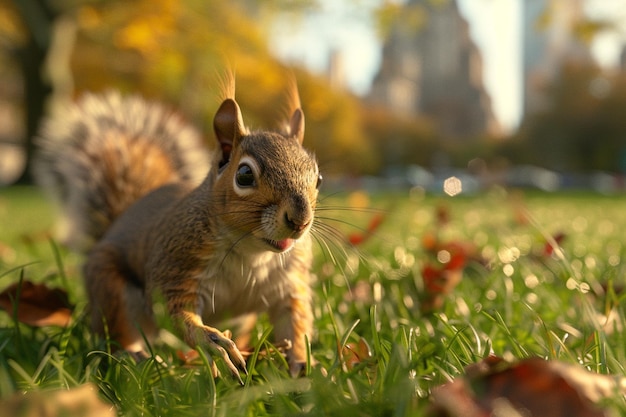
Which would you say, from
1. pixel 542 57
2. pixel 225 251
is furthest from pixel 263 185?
pixel 542 57

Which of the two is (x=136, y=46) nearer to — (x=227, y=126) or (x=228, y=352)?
(x=227, y=126)

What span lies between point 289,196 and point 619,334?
2.86 feet

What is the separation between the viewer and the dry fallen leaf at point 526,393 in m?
0.81

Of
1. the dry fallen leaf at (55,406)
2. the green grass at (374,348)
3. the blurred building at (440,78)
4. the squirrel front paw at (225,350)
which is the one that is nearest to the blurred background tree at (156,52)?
the green grass at (374,348)

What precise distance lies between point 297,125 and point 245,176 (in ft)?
0.97

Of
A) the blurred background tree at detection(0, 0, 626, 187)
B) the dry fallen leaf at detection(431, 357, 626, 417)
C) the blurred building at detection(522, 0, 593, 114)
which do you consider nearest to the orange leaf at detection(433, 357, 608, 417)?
the dry fallen leaf at detection(431, 357, 626, 417)

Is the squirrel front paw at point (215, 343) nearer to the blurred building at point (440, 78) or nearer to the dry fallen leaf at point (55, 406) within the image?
the dry fallen leaf at point (55, 406)

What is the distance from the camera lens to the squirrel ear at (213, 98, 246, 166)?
1.46 m

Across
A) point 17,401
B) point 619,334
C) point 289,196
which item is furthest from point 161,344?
point 619,334

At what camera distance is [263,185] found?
1.36 meters

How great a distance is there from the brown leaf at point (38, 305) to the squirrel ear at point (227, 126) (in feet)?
1.97

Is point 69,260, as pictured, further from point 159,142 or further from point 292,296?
point 292,296

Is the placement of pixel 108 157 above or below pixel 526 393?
below

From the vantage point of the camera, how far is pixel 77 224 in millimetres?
2428
